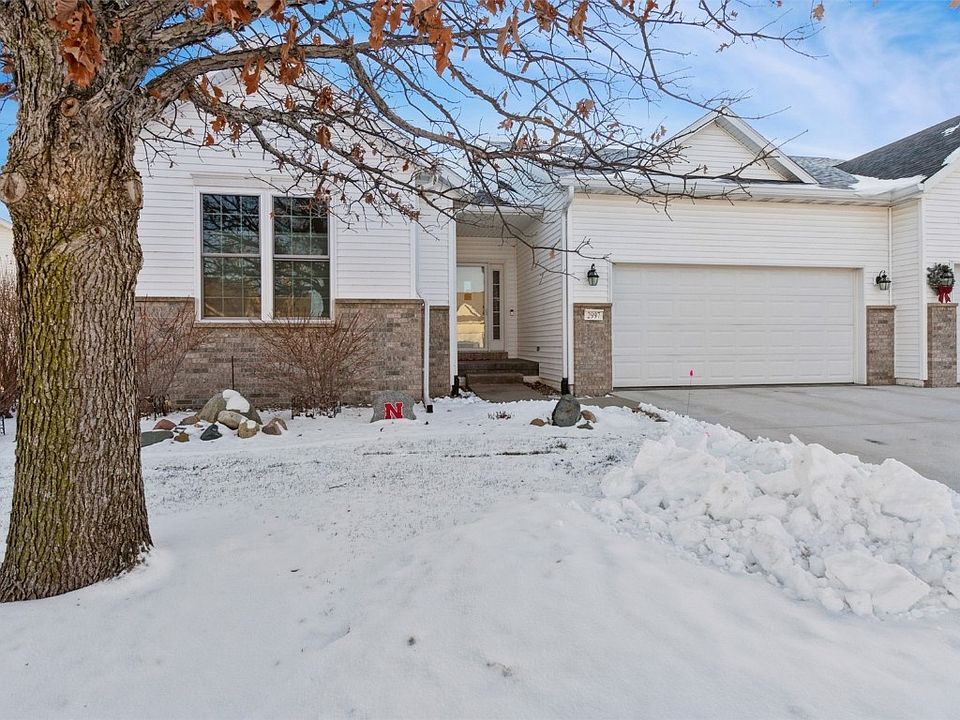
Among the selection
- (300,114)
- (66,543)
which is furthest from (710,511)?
(300,114)

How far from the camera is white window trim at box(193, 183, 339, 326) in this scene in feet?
24.8

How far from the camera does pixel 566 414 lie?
20.8 feet

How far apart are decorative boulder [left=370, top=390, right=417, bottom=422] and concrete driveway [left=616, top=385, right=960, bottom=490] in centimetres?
357

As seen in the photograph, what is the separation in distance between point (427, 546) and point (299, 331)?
510 centimetres

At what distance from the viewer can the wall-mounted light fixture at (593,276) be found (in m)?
8.86

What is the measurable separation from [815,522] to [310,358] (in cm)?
584

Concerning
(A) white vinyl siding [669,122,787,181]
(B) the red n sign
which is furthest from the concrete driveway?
(A) white vinyl siding [669,122,787,181]

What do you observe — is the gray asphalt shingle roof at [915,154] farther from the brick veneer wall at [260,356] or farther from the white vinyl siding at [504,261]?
the brick veneer wall at [260,356]

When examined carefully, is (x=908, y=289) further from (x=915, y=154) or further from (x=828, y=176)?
(x=915, y=154)

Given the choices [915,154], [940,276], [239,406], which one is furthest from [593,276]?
[915,154]

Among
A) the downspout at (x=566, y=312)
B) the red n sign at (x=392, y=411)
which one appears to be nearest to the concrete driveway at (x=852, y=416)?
the downspout at (x=566, y=312)

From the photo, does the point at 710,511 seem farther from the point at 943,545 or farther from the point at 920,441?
the point at 920,441

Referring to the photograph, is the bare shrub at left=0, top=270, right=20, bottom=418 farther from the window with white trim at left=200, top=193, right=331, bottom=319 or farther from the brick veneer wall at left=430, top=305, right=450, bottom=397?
the brick veneer wall at left=430, top=305, right=450, bottom=397

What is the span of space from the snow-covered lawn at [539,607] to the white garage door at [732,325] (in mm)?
5874
